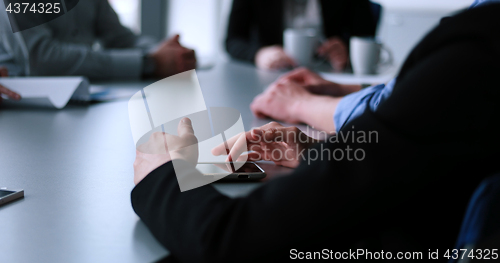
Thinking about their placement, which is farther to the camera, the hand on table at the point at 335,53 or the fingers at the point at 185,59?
the hand on table at the point at 335,53

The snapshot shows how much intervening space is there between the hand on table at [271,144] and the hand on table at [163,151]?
0.23ft

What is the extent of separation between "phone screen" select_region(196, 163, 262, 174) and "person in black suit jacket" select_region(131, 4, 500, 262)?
0.12 metres

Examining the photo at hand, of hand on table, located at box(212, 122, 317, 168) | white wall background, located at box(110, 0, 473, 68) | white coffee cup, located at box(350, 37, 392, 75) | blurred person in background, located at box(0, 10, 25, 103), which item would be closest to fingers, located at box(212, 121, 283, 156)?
hand on table, located at box(212, 122, 317, 168)

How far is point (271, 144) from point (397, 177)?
0.76 feet

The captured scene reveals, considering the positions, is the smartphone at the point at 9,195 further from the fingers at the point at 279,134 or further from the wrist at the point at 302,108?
the wrist at the point at 302,108

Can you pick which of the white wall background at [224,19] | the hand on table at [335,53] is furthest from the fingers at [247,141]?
the white wall background at [224,19]

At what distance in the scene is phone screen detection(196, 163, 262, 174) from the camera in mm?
447

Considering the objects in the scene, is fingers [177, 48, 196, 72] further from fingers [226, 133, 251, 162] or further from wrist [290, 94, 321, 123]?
fingers [226, 133, 251, 162]

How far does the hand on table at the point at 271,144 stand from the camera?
0.50 meters

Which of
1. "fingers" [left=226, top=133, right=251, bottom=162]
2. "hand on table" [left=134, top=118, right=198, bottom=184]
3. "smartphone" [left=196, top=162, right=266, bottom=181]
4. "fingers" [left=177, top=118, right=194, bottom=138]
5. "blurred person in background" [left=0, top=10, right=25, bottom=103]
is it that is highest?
"blurred person in background" [left=0, top=10, right=25, bottom=103]

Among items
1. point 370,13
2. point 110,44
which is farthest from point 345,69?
point 110,44

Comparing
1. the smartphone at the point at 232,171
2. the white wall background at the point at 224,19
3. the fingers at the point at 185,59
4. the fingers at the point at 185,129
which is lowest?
the smartphone at the point at 232,171

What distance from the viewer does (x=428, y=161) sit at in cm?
28

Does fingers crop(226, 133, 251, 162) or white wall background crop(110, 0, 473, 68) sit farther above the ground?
white wall background crop(110, 0, 473, 68)
